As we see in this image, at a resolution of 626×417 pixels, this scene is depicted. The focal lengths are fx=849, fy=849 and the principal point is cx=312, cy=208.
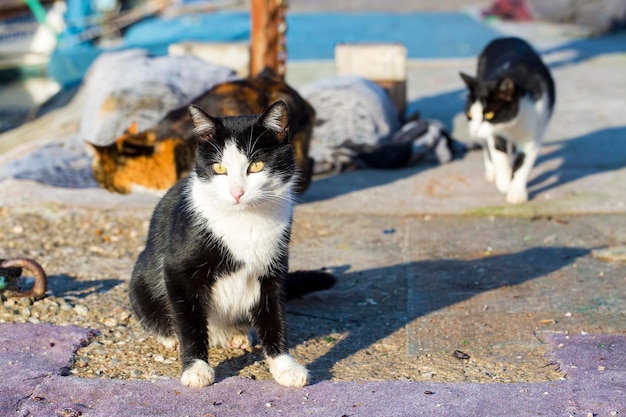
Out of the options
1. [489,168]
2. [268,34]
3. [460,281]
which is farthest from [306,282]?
[268,34]

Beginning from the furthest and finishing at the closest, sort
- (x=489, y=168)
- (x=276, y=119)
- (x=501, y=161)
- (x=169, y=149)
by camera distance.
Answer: (x=489, y=168), (x=501, y=161), (x=169, y=149), (x=276, y=119)

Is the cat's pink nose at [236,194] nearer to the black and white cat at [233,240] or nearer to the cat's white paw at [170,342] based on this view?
the black and white cat at [233,240]

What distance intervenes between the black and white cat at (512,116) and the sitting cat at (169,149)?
129 cm

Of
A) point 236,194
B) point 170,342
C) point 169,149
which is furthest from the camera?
point 169,149

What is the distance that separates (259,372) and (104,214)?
289cm

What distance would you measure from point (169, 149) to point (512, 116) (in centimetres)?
247

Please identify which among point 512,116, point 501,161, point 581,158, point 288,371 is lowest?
point 581,158

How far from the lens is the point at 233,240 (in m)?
3.40

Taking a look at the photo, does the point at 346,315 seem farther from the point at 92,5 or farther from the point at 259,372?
the point at 92,5

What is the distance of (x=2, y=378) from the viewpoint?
11.3ft

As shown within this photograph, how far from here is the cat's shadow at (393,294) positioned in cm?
404

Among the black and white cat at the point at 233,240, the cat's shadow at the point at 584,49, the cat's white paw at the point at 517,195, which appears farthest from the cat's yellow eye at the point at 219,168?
the cat's shadow at the point at 584,49

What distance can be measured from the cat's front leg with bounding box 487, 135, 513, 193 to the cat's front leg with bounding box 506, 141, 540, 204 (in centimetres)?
6

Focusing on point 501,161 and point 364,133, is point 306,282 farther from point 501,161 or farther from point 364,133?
point 364,133
